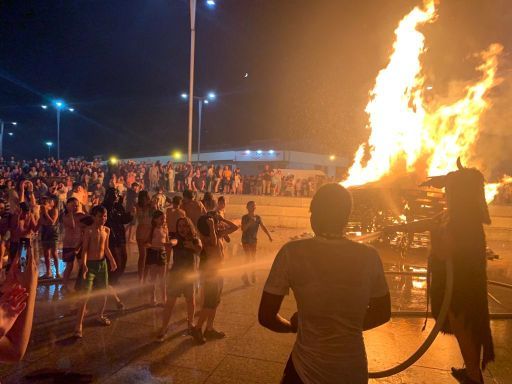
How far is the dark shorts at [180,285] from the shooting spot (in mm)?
4777

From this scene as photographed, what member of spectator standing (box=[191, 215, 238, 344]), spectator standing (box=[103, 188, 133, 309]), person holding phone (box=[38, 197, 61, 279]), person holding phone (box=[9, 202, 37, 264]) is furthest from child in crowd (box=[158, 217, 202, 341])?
person holding phone (box=[38, 197, 61, 279])

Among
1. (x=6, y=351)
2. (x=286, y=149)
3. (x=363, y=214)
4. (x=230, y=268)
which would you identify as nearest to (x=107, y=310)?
(x=230, y=268)

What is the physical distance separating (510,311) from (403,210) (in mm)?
6952

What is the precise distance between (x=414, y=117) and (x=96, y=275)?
48.5ft

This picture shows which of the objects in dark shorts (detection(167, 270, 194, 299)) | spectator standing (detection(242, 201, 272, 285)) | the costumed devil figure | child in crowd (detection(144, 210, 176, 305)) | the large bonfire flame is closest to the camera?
the costumed devil figure

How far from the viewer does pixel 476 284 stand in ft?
11.0

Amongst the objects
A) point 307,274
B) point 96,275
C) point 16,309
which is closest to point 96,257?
point 96,275

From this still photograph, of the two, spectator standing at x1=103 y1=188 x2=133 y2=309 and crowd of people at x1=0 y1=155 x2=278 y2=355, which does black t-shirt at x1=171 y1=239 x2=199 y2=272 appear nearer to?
crowd of people at x1=0 y1=155 x2=278 y2=355

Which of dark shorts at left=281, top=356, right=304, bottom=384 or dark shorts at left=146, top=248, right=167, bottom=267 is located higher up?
dark shorts at left=281, top=356, right=304, bottom=384

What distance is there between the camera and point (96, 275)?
535cm

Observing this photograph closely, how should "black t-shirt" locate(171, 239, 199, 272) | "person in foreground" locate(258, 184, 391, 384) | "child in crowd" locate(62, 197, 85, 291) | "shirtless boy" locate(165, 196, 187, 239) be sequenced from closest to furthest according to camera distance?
"person in foreground" locate(258, 184, 391, 384) < "black t-shirt" locate(171, 239, 199, 272) < "child in crowd" locate(62, 197, 85, 291) < "shirtless boy" locate(165, 196, 187, 239)

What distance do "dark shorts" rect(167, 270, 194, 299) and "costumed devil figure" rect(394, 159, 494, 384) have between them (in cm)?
308

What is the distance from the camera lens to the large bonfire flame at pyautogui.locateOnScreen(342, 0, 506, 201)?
1569cm

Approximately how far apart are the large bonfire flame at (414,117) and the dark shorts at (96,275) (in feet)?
40.3
